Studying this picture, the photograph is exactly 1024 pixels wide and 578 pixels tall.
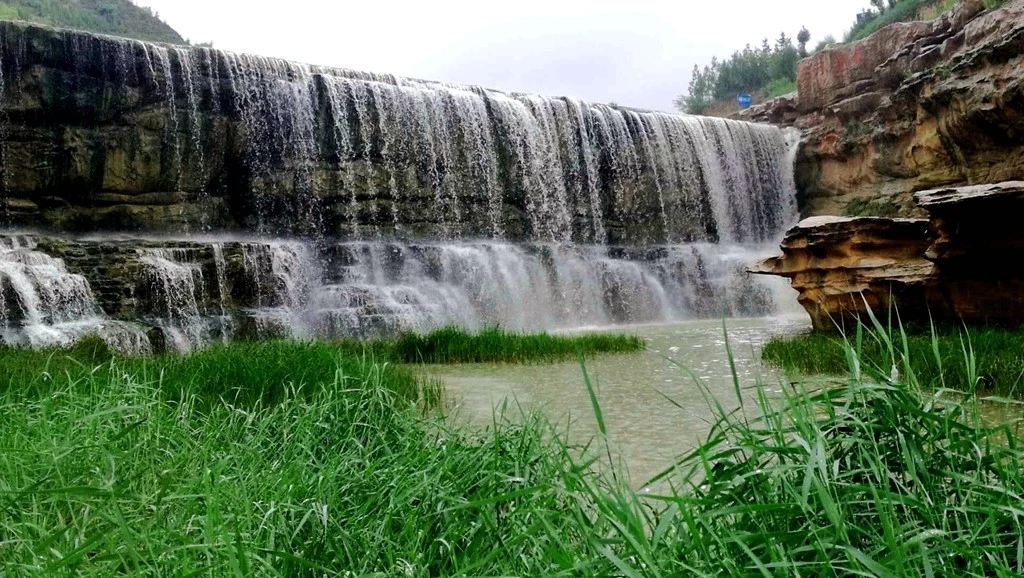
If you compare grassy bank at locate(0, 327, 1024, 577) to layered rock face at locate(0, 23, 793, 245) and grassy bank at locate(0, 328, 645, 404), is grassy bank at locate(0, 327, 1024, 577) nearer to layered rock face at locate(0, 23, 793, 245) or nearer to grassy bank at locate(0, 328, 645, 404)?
grassy bank at locate(0, 328, 645, 404)

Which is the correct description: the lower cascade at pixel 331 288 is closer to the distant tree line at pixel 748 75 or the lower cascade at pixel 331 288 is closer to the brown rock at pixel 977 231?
the brown rock at pixel 977 231

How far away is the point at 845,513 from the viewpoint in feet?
4.45

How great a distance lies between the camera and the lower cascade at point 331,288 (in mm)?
10930

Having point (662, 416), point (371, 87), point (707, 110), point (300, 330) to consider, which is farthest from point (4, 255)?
point (707, 110)

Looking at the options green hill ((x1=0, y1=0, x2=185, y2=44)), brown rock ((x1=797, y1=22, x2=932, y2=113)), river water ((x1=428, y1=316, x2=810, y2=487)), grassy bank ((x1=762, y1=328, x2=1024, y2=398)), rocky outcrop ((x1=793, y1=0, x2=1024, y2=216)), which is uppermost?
green hill ((x1=0, y1=0, x2=185, y2=44))

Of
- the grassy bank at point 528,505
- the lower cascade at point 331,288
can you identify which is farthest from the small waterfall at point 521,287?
the grassy bank at point 528,505

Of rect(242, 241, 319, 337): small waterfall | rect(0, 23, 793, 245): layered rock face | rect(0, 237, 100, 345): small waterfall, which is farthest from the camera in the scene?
rect(0, 23, 793, 245): layered rock face

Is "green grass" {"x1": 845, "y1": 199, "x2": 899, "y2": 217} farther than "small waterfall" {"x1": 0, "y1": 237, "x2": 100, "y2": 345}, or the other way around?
"green grass" {"x1": 845, "y1": 199, "x2": 899, "y2": 217}

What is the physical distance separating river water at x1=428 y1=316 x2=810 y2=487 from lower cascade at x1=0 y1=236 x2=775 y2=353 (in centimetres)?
554

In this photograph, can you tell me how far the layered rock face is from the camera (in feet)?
45.9

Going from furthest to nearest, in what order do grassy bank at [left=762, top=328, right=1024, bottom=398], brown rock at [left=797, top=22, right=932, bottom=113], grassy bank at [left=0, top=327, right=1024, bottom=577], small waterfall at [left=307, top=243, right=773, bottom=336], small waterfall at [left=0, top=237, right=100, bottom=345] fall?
brown rock at [left=797, top=22, right=932, bottom=113]
small waterfall at [left=307, top=243, right=773, bottom=336]
small waterfall at [left=0, top=237, right=100, bottom=345]
grassy bank at [left=762, top=328, right=1024, bottom=398]
grassy bank at [left=0, top=327, right=1024, bottom=577]

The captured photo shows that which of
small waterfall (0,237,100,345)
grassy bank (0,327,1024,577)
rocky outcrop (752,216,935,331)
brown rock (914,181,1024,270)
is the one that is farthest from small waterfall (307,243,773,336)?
grassy bank (0,327,1024,577)

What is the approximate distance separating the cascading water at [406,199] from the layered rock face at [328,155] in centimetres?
5

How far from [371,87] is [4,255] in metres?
8.62
